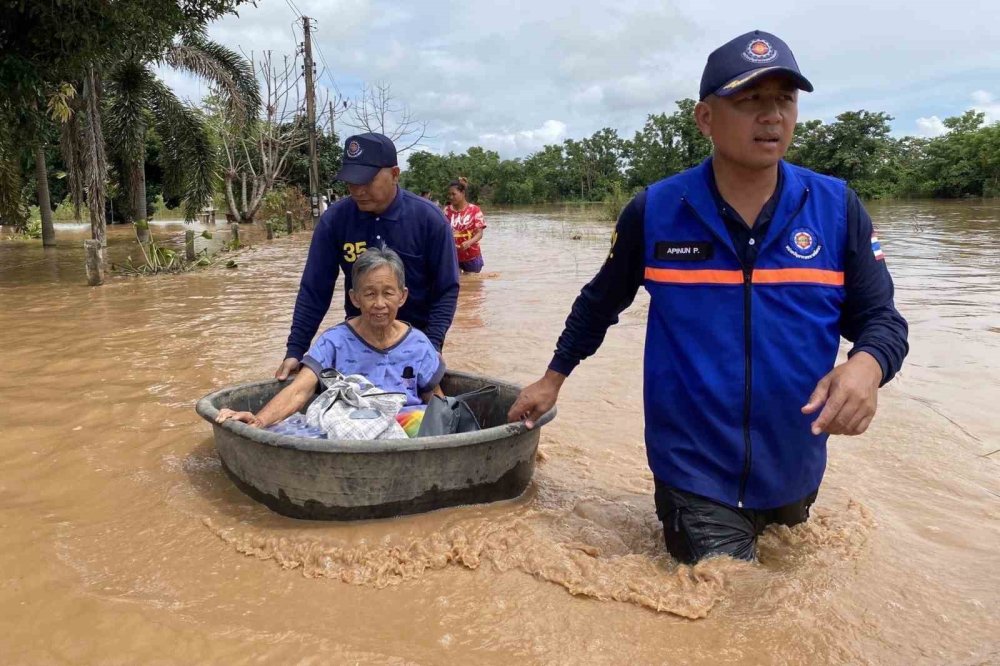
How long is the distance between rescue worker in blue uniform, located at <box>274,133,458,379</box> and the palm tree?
15.8 meters

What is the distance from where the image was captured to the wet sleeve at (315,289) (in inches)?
168

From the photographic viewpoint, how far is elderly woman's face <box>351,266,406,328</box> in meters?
3.68

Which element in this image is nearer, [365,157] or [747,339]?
[747,339]

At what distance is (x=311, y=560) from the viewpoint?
306 centimetres

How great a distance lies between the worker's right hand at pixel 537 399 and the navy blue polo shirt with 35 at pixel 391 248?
1.12 meters

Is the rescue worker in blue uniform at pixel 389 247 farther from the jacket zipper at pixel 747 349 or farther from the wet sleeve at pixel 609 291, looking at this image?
the jacket zipper at pixel 747 349

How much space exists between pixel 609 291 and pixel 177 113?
1943 centimetres

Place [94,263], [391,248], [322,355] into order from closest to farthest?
[322,355]
[391,248]
[94,263]

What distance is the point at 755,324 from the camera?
246 cm

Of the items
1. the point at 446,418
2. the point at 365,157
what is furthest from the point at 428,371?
the point at 365,157

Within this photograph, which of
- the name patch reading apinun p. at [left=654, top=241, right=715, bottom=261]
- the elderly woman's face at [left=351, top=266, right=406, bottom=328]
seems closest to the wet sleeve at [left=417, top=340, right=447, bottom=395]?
the elderly woman's face at [left=351, top=266, right=406, bottom=328]

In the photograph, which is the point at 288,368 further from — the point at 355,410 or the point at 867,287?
the point at 867,287

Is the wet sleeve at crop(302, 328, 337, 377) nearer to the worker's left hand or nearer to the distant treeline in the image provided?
the worker's left hand

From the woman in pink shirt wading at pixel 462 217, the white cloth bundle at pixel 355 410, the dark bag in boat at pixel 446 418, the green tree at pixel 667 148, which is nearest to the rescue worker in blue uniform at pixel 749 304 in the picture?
the dark bag in boat at pixel 446 418
